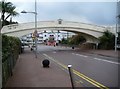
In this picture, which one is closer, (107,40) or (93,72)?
(93,72)

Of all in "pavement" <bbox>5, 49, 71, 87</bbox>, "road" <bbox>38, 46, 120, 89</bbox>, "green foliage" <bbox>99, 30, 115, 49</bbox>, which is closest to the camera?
"pavement" <bbox>5, 49, 71, 87</bbox>

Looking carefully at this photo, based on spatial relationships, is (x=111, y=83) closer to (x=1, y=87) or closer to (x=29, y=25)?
(x=1, y=87)

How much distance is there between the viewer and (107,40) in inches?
2891

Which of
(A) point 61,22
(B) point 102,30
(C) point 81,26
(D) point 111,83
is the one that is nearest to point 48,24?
(A) point 61,22

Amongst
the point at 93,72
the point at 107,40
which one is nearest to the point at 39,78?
the point at 93,72

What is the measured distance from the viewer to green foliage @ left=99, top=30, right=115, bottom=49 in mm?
73312

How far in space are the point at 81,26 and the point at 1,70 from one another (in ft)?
206

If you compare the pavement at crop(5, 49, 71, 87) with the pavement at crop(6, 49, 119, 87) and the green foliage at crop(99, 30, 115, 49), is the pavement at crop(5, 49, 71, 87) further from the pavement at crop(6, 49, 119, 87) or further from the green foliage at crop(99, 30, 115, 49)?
the green foliage at crop(99, 30, 115, 49)

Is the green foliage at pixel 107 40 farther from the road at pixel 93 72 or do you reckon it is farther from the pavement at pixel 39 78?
the pavement at pixel 39 78

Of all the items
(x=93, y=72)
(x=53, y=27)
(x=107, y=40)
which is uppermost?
(x=53, y=27)

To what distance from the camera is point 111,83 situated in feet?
51.4

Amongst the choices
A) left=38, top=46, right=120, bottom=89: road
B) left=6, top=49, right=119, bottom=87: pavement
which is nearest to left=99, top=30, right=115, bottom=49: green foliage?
left=38, top=46, right=120, bottom=89: road

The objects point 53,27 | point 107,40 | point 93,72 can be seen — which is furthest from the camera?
point 107,40

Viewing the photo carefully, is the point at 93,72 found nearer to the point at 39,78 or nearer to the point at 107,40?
the point at 39,78
